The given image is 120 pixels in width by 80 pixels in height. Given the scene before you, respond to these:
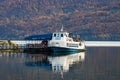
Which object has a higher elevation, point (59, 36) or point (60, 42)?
point (59, 36)

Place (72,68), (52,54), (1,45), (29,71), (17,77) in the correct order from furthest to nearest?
(1,45) < (52,54) < (72,68) < (29,71) < (17,77)

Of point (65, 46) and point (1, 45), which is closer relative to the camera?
point (65, 46)

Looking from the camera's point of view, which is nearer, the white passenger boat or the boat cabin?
the white passenger boat

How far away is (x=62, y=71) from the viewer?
54.5 m

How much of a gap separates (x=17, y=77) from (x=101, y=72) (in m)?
10.7

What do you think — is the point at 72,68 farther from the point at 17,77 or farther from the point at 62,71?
the point at 17,77

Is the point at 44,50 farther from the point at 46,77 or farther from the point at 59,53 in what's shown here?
the point at 46,77

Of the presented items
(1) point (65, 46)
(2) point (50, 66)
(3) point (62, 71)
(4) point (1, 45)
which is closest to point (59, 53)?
(1) point (65, 46)

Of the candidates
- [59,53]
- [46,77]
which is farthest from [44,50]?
[46,77]

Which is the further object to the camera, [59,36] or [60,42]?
[59,36]

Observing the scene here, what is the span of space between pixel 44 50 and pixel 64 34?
186 inches

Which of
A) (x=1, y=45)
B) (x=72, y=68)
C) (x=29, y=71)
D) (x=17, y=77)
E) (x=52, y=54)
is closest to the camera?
(x=17, y=77)

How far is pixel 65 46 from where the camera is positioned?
90375 mm

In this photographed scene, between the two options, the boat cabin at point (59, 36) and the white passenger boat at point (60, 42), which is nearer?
the white passenger boat at point (60, 42)
